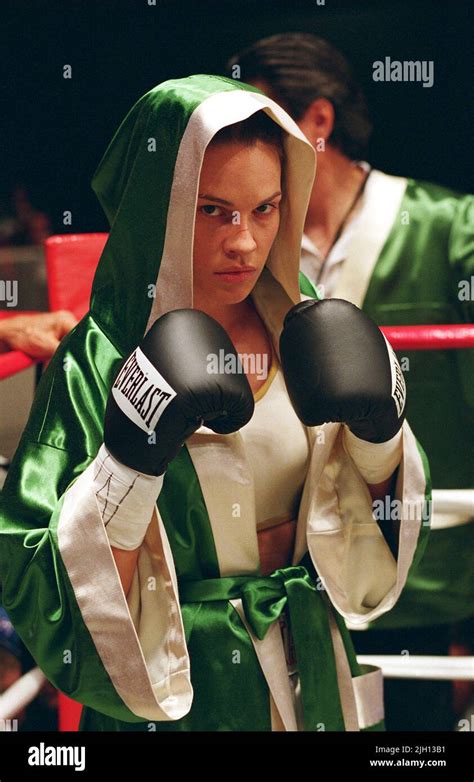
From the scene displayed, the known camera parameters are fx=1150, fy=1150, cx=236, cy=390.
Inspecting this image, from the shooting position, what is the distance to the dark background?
4.73 feet

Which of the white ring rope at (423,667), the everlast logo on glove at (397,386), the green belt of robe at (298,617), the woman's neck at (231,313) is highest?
the woman's neck at (231,313)

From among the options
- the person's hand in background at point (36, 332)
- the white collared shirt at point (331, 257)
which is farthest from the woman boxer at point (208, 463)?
the white collared shirt at point (331, 257)

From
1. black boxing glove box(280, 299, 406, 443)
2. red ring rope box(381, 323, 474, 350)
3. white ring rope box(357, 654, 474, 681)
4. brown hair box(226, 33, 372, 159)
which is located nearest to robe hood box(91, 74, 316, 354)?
black boxing glove box(280, 299, 406, 443)

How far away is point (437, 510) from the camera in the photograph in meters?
1.32

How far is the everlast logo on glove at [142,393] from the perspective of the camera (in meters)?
1.04

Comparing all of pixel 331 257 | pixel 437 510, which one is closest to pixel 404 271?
pixel 331 257

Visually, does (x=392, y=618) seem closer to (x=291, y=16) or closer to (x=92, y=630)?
(x=92, y=630)

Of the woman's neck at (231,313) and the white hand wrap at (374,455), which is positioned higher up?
the woman's neck at (231,313)

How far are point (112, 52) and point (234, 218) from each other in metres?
0.42

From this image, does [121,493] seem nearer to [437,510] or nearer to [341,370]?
[341,370]

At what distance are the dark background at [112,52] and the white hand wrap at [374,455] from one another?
481mm

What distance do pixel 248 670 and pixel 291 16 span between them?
83 centimetres

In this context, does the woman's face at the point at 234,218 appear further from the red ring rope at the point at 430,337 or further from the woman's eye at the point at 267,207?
the red ring rope at the point at 430,337

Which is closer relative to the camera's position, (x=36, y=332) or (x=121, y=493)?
(x=121, y=493)
